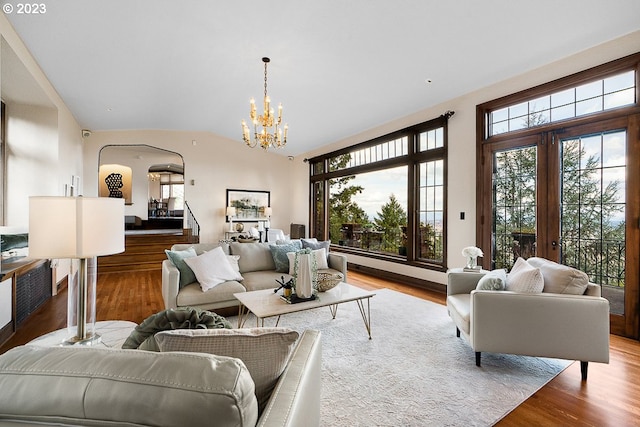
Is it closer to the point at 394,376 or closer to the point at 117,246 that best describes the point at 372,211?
the point at 394,376

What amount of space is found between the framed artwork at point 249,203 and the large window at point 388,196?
152 centimetres

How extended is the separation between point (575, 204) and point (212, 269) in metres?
4.20

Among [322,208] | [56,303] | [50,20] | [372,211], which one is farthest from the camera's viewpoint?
[322,208]

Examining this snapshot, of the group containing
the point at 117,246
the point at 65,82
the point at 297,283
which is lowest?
the point at 297,283

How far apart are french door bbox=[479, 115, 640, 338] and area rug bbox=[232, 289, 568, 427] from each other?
54.3 inches

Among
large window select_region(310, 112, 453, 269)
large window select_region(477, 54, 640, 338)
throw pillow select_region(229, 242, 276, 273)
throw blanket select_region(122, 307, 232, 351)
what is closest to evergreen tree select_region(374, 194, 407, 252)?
large window select_region(310, 112, 453, 269)

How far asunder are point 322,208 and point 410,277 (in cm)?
333

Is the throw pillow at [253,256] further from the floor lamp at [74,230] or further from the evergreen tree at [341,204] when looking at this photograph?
the evergreen tree at [341,204]

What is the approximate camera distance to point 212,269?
3.47 metres

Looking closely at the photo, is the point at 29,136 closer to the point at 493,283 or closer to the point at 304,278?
the point at 304,278

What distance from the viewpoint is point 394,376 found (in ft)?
7.67

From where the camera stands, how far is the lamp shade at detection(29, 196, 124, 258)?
135 centimetres

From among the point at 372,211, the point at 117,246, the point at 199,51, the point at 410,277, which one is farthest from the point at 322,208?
the point at 117,246

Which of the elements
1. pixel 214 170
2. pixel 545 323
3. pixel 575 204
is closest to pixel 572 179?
pixel 575 204
